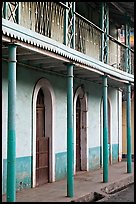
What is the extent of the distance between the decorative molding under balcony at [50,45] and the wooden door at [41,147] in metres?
1.70

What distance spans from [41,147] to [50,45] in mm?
3419

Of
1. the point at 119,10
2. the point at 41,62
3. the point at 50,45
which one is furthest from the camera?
the point at 119,10

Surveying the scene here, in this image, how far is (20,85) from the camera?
9.41m

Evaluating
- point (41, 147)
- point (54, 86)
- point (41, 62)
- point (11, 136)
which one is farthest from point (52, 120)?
point (11, 136)

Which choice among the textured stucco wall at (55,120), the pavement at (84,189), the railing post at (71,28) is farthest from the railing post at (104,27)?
the pavement at (84,189)

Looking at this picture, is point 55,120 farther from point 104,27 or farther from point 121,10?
point 121,10

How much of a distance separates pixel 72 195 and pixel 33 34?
3.64m

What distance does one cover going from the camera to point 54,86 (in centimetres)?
1107

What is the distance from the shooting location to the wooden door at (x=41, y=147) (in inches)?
405

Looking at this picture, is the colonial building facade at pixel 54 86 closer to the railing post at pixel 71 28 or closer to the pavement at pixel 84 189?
the railing post at pixel 71 28

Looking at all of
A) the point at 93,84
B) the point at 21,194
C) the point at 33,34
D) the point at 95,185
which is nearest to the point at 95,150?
the point at 93,84

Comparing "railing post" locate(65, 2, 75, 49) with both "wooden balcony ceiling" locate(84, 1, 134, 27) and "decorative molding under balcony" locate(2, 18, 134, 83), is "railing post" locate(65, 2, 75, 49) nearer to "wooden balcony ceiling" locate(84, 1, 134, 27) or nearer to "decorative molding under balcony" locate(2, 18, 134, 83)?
"decorative molding under balcony" locate(2, 18, 134, 83)

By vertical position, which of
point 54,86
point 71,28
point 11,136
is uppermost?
point 71,28

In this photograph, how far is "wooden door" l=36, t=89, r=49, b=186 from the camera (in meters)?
10.3
